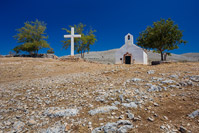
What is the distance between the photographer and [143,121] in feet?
10.3

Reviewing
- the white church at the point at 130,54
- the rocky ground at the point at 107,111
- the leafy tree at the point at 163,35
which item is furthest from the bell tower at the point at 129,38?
the rocky ground at the point at 107,111

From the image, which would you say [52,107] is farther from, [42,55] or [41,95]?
[42,55]

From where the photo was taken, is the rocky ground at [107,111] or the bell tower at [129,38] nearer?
the rocky ground at [107,111]

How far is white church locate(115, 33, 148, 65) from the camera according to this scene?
26484 millimetres

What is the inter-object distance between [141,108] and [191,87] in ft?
10.1

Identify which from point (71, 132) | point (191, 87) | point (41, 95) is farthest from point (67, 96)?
point (191, 87)

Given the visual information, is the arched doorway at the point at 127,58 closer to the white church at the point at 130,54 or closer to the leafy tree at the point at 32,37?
the white church at the point at 130,54

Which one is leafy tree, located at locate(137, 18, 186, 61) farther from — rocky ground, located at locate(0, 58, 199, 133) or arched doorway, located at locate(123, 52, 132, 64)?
rocky ground, located at locate(0, 58, 199, 133)

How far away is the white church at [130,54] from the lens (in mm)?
26484

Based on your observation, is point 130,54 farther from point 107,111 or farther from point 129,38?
point 107,111

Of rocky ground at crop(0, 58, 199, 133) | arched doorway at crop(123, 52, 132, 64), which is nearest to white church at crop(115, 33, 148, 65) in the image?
arched doorway at crop(123, 52, 132, 64)

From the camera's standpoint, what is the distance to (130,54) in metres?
27.4

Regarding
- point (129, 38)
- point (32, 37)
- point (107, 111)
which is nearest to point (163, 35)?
point (129, 38)

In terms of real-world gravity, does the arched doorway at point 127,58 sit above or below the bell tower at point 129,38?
below
